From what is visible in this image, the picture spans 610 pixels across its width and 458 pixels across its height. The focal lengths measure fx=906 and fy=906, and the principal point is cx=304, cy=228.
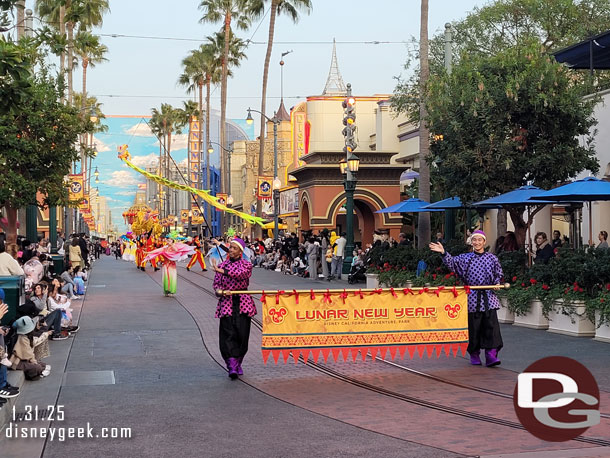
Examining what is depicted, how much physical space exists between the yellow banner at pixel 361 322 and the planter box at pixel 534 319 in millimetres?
5219

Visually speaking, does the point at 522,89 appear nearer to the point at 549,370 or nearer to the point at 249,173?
the point at 549,370

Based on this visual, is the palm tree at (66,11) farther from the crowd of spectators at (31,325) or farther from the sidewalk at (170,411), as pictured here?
the sidewalk at (170,411)

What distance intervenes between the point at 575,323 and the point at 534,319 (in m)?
1.36

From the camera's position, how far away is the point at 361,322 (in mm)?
11430

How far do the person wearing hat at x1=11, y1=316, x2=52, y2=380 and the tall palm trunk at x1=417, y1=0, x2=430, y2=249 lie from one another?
1621cm

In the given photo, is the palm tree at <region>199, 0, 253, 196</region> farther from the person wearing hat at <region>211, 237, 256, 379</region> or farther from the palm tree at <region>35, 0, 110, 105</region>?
the person wearing hat at <region>211, 237, 256, 379</region>

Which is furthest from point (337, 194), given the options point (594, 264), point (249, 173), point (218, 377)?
point (249, 173)

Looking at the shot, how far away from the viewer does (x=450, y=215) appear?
2844 cm

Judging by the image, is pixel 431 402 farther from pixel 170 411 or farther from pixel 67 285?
Answer: pixel 67 285

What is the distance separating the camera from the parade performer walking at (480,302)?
39.8 ft

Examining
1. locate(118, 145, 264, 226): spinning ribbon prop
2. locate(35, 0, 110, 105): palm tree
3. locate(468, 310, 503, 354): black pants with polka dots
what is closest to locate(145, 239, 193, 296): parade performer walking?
locate(118, 145, 264, 226): spinning ribbon prop

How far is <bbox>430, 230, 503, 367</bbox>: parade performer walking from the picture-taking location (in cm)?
1213

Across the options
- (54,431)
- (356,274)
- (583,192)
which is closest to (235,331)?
(54,431)

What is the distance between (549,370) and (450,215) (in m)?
17.3
